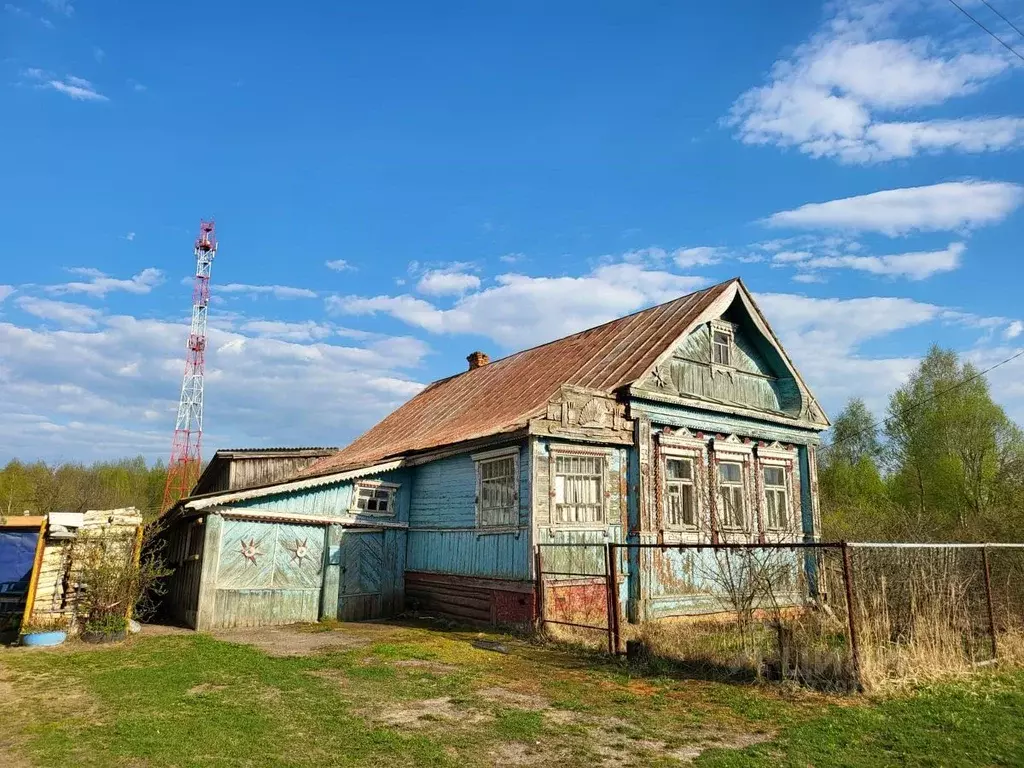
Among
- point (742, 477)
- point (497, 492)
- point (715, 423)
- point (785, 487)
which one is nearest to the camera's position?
point (497, 492)

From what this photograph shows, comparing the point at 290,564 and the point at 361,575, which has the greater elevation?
the point at 290,564

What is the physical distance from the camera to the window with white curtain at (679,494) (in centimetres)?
1549

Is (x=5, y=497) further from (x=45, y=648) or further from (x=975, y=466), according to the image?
(x=975, y=466)

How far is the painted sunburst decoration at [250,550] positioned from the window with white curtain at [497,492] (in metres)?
4.64

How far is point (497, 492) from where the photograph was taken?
1453cm

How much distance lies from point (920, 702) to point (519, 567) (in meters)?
7.22

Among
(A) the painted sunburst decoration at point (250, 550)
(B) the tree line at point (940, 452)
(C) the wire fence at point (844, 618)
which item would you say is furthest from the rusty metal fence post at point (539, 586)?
(B) the tree line at point (940, 452)

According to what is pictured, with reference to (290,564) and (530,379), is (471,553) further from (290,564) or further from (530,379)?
(530,379)

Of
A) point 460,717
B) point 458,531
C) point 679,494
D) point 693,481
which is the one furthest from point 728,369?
point 460,717

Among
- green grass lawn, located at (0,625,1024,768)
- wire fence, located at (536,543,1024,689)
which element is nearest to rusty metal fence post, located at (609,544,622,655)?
wire fence, located at (536,543,1024,689)

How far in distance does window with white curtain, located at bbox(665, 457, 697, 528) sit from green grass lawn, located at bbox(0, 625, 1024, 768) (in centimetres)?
577

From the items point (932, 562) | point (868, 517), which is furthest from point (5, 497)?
point (932, 562)

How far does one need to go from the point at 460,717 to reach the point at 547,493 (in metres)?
6.52

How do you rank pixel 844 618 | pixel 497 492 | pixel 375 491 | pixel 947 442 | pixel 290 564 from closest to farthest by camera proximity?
pixel 844 618 < pixel 497 492 < pixel 290 564 < pixel 375 491 < pixel 947 442
